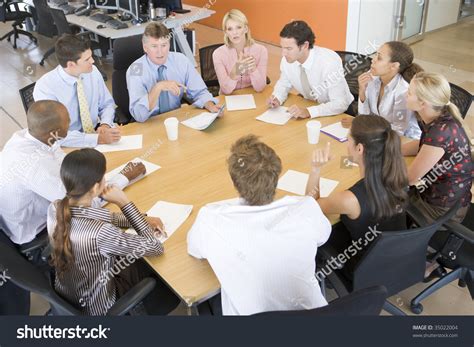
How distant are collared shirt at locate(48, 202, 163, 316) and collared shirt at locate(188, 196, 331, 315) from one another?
1.02 ft

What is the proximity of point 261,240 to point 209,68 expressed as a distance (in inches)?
105

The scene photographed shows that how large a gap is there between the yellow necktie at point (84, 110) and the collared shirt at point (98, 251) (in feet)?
4.24

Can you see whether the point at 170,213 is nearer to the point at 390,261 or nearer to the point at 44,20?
the point at 390,261

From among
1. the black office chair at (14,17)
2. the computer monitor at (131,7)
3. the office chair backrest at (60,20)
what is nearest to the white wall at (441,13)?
the computer monitor at (131,7)

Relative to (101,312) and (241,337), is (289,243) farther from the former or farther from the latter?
(101,312)

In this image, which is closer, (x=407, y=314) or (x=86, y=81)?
(x=407, y=314)

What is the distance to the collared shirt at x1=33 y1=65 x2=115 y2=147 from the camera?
2.78 m

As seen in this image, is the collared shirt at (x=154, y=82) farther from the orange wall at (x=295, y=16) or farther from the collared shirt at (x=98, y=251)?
the orange wall at (x=295, y=16)

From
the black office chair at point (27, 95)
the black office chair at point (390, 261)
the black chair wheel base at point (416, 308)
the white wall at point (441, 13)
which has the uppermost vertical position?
the black office chair at point (27, 95)

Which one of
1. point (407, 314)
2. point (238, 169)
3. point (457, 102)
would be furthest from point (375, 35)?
point (238, 169)

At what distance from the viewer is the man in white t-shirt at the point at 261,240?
1643mm

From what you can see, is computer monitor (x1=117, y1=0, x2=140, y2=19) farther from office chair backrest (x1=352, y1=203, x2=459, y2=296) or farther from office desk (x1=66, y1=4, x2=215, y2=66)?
office chair backrest (x1=352, y1=203, x2=459, y2=296)

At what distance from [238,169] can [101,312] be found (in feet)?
2.83

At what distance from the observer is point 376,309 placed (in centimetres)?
158
